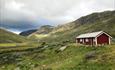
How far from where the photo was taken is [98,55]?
63500 mm

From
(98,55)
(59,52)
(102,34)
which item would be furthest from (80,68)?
(102,34)

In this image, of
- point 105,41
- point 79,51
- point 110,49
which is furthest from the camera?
point 105,41

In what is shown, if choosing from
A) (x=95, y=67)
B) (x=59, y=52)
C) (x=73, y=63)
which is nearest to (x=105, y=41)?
(x=59, y=52)

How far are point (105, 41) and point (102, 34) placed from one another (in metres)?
3.02

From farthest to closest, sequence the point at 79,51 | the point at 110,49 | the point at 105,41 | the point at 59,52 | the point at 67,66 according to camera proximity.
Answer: the point at 105,41, the point at 59,52, the point at 79,51, the point at 110,49, the point at 67,66

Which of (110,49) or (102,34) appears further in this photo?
(102,34)

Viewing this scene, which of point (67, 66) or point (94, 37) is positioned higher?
point (94, 37)

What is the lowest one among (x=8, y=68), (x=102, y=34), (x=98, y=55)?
(x=8, y=68)

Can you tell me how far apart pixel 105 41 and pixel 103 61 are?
1363 inches

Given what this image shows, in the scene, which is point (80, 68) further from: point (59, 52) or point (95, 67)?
point (59, 52)

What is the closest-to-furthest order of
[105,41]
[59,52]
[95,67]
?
[95,67], [59,52], [105,41]

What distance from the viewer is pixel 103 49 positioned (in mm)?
69125

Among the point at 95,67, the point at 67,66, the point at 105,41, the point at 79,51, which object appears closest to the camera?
the point at 95,67

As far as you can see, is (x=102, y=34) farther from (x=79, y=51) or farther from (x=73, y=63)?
(x=73, y=63)
